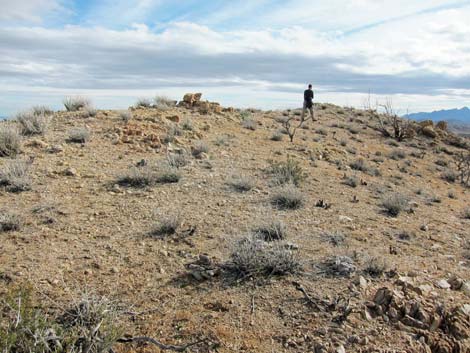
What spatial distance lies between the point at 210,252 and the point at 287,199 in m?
2.17

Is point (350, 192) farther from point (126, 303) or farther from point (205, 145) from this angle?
point (126, 303)

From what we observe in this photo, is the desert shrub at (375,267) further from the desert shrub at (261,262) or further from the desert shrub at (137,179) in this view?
the desert shrub at (137,179)

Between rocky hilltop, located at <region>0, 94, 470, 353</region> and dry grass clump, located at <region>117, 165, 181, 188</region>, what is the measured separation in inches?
1.3

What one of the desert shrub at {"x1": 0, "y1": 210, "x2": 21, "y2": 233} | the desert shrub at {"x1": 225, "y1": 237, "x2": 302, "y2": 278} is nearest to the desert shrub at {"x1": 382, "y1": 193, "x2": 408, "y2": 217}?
the desert shrub at {"x1": 225, "y1": 237, "x2": 302, "y2": 278}

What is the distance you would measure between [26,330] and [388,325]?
2.85m

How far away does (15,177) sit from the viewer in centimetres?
627

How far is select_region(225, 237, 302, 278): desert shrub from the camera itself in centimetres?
420

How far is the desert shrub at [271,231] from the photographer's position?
5.16 m

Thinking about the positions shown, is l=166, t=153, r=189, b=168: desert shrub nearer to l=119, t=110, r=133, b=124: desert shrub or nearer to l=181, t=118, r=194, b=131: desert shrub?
l=181, t=118, r=194, b=131: desert shrub

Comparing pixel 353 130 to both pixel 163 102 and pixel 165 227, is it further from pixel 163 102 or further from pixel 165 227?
pixel 165 227

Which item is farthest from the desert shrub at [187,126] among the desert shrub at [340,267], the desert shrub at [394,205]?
the desert shrub at [340,267]

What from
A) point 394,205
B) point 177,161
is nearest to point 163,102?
point 177,161

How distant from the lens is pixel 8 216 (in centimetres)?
504

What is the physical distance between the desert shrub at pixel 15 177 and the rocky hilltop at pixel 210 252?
3 cm
